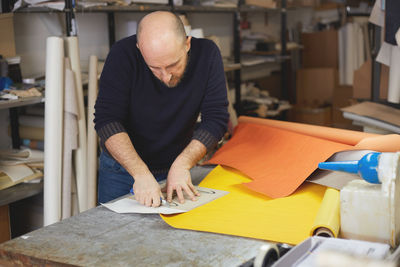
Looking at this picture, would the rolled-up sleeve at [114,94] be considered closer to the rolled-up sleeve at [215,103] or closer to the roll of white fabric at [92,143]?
the rolled-up sleeve at [215,103]

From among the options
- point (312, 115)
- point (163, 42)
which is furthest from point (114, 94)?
point (312, 115)

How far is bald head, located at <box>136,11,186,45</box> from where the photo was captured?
1.63 metres

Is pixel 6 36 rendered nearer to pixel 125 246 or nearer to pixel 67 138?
pixel 67 138

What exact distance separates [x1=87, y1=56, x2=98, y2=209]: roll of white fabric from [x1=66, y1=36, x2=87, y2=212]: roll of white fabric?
0.03 meters

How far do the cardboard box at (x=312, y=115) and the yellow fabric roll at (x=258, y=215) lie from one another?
3.98m

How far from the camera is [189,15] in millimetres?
4609

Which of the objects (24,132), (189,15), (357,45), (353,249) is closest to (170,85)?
(353,249)

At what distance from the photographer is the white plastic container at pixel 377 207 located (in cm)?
107

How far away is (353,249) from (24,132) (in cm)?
254

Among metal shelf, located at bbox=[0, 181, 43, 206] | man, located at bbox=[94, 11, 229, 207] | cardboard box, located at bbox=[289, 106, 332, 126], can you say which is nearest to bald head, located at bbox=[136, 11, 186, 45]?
man, located at bbox=[94, 11, 229, 207]

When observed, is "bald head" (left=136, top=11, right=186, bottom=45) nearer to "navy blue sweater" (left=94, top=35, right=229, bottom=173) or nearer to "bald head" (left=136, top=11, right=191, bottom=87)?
"bald head" (left=136, top=11, right=191, bottom=87)

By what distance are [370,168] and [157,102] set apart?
1.06m

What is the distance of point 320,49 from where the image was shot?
20.1ft

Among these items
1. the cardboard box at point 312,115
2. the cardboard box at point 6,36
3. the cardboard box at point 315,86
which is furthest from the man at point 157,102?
the cardboard box at point 315,86
